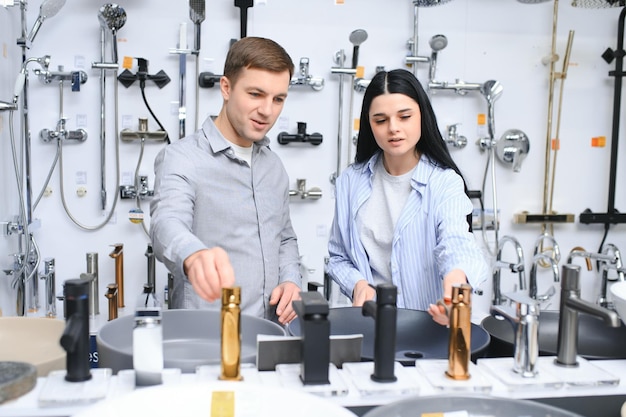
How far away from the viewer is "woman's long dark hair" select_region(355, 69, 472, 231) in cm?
157

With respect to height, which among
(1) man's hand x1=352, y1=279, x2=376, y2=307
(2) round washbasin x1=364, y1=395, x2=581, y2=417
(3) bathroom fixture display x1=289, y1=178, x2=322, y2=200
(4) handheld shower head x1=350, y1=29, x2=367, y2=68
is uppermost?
(4) handheld shower head x1=350, y1=29, x2=367, y2=68

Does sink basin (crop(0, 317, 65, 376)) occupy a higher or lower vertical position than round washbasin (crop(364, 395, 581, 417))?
higher

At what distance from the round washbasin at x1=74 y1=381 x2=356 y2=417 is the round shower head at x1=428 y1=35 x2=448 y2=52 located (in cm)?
232

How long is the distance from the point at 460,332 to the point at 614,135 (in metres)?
2.59

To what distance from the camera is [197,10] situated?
2.60m

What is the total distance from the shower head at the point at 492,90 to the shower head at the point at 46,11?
2.02 metres

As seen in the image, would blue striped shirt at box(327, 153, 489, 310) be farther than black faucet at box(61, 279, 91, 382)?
Yes

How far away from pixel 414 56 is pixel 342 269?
1579mm

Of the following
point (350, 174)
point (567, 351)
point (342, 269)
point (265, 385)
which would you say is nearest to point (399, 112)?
point (350, 174)

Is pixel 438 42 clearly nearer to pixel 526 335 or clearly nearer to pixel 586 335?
pixel 586 335

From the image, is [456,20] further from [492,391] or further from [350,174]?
[492,391]

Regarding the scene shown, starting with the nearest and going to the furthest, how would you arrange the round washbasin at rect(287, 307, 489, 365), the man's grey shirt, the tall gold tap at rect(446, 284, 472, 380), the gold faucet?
1. the tall gold tap at rect(446, 284, 472, 380)
2. the round washbasin at rect(287, 307, 489, 365)
3. the man's grey shirt
4. the gold faucet

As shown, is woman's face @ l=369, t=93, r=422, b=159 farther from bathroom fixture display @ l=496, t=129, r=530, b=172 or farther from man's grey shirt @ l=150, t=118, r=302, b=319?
bathroom fixture display @ l=496, t=129, r=530, b=172

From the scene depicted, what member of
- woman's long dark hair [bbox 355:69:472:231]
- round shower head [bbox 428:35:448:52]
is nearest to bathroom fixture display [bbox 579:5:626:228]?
round shower head [bbox 428:35:448:52]
